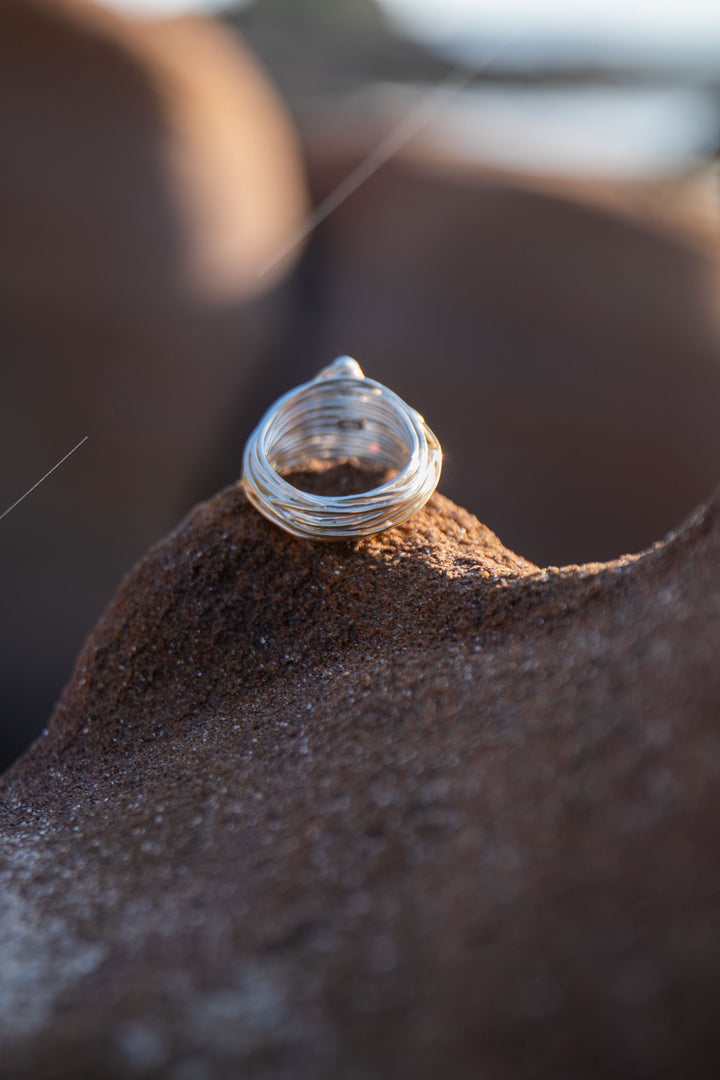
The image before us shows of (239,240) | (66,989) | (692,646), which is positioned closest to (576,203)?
(239,240)

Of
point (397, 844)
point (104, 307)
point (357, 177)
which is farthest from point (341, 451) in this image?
point (357, 177)

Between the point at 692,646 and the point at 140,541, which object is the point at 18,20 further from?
the point at 692,646

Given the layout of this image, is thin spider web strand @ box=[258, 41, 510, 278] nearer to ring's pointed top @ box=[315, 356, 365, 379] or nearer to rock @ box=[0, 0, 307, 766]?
rock @ box=[0, 0, 307, 766]

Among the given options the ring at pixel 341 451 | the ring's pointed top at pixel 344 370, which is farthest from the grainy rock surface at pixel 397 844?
the ring's pointed top at pixel 344 370

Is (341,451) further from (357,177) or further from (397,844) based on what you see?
(357,177)

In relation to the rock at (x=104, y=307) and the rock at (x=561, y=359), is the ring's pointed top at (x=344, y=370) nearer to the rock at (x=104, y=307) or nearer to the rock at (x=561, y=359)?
the rock at (x=561, y=359)
